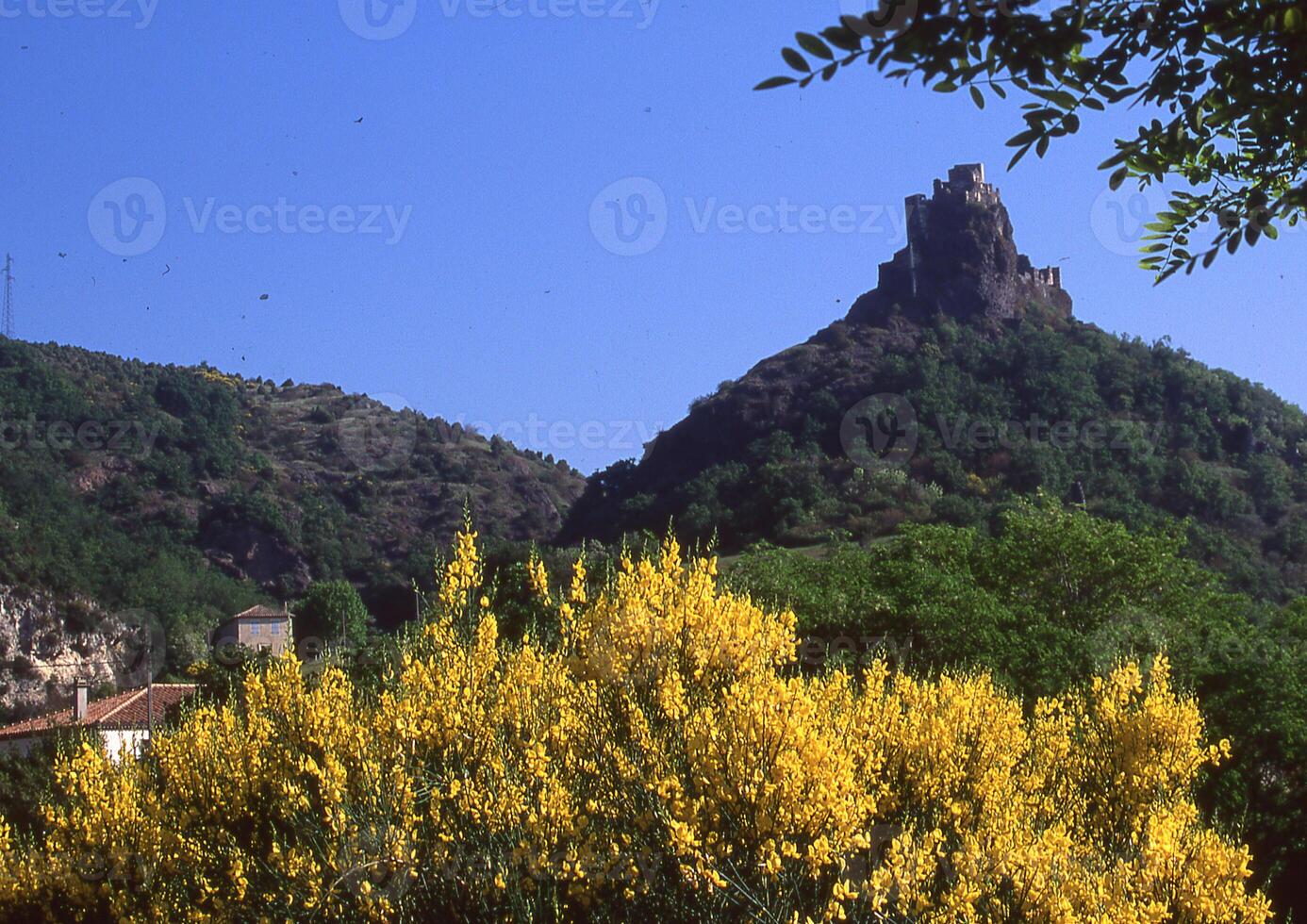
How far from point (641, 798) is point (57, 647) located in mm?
56604

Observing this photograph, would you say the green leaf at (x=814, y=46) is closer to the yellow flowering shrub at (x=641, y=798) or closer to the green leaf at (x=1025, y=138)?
the green leaf at (x=1025, y=138)

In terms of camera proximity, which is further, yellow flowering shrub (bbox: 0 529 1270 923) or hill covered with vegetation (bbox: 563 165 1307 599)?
hill covered with vegetation (bbox: 563 165 1307 599)

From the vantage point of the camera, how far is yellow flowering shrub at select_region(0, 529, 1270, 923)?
6.10 m

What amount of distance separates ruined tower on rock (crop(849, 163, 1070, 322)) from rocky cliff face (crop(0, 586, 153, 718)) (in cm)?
4622

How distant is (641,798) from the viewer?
6.45 m

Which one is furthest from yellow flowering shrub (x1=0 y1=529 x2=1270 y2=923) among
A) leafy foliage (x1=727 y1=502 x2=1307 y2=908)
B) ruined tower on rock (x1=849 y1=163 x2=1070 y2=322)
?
ruined tower on rock (x1=849 y1=163 x2=1070 y2=322)

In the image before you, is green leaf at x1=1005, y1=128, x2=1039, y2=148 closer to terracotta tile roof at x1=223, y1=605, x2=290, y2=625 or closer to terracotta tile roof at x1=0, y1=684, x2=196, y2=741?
terracotta tile roof at x1=0, y1=684, x2=196, y2=741

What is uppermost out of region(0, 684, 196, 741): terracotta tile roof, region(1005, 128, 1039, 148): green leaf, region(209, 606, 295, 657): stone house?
region(1005, 128, 1039, 148): green leaf

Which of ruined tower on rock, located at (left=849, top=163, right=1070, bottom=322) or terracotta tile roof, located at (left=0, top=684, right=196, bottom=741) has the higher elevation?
ruined tower on rock, located at (left=849, top=163, right=1070, bottom=322)

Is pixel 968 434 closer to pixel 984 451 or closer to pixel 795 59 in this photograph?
pixel 984 451

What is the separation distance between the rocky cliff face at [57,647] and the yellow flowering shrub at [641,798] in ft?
163

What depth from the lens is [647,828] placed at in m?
6.34

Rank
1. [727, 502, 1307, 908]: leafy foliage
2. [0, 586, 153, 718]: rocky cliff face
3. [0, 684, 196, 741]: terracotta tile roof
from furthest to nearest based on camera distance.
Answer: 1. [0, 586, 153, 718]: rocky cliff face
2. [0, 684, 196, 741]: terracotta tile roof
3. [727, 502, 1307, 908]: leafy foliage

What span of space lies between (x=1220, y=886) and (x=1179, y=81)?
635cm
